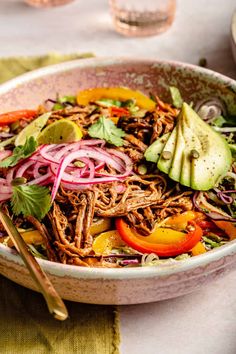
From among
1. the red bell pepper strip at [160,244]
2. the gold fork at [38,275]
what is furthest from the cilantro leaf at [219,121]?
the gold fork at [38,275]

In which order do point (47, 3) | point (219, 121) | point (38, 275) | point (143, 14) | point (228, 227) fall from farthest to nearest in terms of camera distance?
point (47, 3)
point (143, 14)
point (219, 121)
point (228, 227)
point (38, 275)

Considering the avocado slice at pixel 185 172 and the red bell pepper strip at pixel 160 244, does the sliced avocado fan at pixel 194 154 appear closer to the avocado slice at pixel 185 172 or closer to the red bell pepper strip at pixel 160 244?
the avocado slice at pixel 185 172

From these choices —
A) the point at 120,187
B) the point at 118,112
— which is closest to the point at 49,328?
Answer: the point at 120,187

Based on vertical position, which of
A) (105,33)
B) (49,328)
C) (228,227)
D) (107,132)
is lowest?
(49,328)

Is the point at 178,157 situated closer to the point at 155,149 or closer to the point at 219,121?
the point at 155,149

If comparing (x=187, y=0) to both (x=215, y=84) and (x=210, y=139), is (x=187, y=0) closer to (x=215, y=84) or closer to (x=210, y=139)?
(x=215, y=84)

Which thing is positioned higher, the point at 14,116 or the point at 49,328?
the point at 14,116

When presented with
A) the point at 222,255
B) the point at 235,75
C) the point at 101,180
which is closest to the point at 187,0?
the point at 235,75
